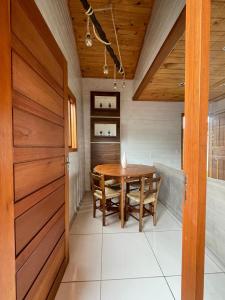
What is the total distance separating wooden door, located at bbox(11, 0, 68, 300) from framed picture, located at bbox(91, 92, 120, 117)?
110 inches

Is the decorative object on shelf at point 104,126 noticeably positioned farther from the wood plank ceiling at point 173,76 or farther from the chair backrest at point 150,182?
the chair backrest at point 150,182

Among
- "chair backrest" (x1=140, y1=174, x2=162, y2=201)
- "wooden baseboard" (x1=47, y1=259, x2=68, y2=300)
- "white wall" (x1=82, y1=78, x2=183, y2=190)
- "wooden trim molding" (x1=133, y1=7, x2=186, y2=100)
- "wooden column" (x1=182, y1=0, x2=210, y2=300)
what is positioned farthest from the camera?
"white wall" (x1=82, y1=78, x2=183, y2=190)

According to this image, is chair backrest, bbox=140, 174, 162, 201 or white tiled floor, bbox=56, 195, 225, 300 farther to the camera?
chair backrest, bbox=140, 174, 162, 201

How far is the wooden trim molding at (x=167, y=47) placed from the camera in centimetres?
173

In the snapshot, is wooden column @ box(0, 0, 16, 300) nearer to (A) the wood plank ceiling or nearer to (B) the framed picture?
(A) the wood plank ceiling

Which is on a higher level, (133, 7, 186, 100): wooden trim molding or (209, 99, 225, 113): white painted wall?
(133, 7, 186, 100): wooden trim molding

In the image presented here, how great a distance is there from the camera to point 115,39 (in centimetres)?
360

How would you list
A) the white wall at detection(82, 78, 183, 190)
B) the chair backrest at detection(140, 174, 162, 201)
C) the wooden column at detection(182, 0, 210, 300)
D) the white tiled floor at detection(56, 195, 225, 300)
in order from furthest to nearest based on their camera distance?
the white wall at detection(82, 78, 183, 190) < the chair backrest at detection(140, 174, 162, 201) < the white tiled floor at detection(56, 195, 225, 300) < the wooden column at detection(182, 0, 210, 300)

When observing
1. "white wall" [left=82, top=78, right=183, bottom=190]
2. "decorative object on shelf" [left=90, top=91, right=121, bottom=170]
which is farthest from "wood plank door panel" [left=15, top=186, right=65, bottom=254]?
"white wall" [left=82, top=78, right=183, bottom=190]

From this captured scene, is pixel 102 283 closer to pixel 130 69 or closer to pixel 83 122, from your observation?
pixel 83 122

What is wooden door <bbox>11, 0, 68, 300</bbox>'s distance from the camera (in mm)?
955

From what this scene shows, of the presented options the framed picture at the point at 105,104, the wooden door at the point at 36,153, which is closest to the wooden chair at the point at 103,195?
the wooden door at the point at 36,153

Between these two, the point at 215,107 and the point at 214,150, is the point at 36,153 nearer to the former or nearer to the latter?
the point at 214,150

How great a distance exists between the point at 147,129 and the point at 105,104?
1299 millimetres
